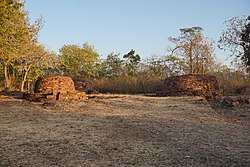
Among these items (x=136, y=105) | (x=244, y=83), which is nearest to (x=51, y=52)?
(x=136, y=105)

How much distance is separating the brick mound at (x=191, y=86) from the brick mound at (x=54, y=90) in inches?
194

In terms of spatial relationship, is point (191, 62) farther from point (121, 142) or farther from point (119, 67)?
point (121, 142)

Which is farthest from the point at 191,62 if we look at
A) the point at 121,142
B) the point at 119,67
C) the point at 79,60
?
the point at 121,142

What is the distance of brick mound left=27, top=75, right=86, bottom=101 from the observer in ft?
28.9

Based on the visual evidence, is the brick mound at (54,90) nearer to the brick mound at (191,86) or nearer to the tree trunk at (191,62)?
the brick mound at (191,86)

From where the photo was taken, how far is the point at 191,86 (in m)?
12.4

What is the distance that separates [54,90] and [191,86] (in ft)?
21.6

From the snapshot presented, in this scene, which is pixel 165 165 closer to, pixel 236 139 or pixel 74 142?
pixel 74 142

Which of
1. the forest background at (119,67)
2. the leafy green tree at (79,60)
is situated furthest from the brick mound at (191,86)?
the leafy green tree at (79,60)

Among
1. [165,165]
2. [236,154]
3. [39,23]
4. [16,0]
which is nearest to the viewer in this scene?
[165,165]

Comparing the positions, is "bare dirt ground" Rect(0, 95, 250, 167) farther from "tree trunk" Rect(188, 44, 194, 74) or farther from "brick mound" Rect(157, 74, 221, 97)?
"tree trunk" Rect(188, 44, 194, 74)

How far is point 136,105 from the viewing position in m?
7.84

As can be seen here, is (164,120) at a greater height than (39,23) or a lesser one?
lesser

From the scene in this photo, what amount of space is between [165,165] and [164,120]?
2.69 metres
